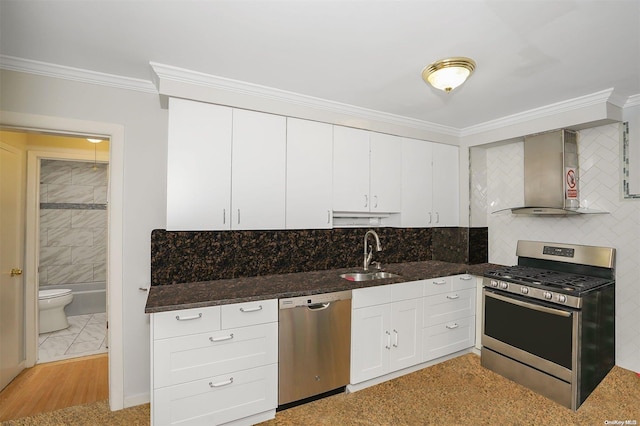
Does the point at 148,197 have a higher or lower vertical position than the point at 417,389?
higher

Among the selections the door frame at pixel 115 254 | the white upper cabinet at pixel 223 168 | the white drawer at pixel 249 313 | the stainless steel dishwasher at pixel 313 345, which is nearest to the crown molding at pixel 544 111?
the white upper cabinet at pixel 223 168

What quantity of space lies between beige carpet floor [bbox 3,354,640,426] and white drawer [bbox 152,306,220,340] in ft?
2.69

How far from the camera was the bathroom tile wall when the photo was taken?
471cm

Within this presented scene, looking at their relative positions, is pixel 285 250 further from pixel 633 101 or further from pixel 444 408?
pixel 633 101

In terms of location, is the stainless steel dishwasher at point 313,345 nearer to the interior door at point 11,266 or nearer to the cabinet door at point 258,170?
the cabinet door at point 258,170

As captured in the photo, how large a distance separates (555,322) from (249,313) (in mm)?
2303

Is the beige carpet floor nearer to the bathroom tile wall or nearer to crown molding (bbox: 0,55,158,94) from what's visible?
crown molding (bbox: 0,55,158,94)

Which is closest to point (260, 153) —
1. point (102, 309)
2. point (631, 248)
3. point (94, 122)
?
point (94, 122)

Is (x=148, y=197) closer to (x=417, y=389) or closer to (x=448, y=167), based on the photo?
(x=417, y=389)

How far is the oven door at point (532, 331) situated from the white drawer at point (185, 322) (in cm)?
241

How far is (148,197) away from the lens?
239 cm

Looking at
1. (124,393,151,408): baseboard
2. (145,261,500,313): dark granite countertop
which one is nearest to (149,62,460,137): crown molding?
(145,261,500,313): dark granite countertop

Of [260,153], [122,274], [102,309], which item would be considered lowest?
[102,309]

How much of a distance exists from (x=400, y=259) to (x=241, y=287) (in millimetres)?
1963
